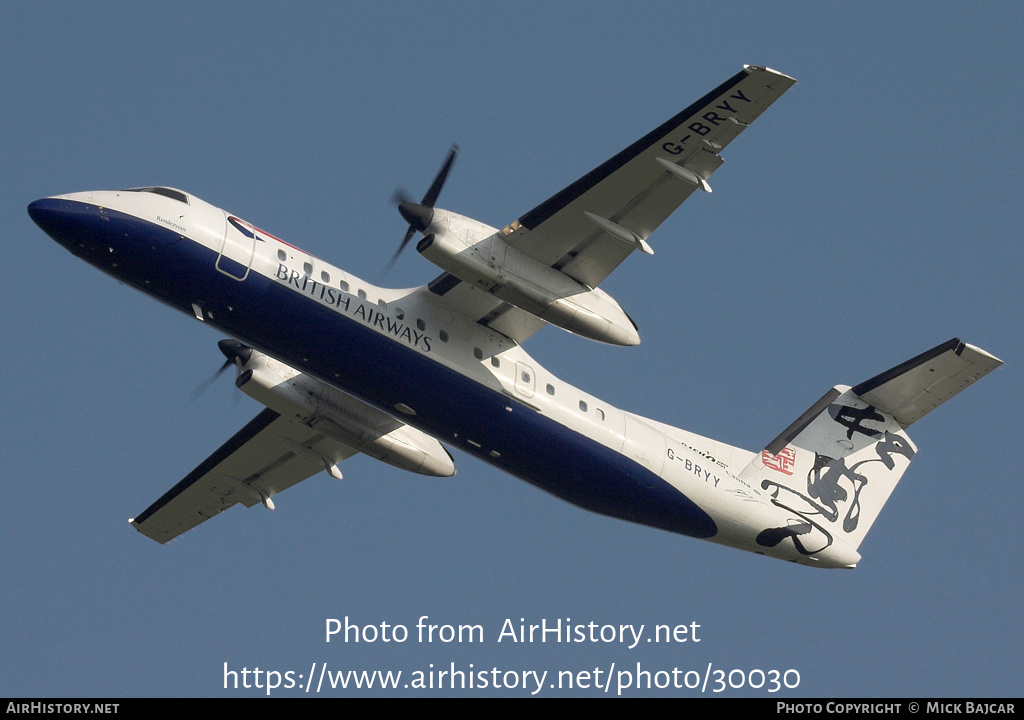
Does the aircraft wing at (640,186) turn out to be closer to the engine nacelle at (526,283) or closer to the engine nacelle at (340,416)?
the engine nacelle at (526,283)

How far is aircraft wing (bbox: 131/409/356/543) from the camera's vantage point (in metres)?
23.2

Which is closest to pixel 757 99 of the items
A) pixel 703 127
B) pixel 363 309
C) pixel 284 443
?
pixel 703 127

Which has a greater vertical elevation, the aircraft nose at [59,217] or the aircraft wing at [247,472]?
the aircraft nose at [59,217]

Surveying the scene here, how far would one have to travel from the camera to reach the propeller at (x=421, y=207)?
1889 centimetres

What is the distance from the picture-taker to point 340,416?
2184cm

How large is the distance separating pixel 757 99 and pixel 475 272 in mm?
4755

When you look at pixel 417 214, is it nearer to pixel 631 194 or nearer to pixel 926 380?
pixel 631 194

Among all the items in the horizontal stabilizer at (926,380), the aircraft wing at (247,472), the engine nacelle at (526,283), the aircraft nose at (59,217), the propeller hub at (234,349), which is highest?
the horizontal stabilizer at (926,380)

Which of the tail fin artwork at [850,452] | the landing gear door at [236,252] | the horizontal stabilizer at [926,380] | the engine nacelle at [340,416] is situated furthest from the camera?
the tail fin artwork at [850,452]

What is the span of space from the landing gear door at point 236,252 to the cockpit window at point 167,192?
0.75 meters

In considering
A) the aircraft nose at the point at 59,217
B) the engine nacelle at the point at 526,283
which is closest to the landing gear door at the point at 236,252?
the aircraft nose at the point at 59,217

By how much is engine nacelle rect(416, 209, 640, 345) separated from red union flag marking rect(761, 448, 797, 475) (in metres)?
4.71

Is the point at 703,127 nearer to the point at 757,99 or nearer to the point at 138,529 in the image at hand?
the point at 757,99

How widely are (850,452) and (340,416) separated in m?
9.49
